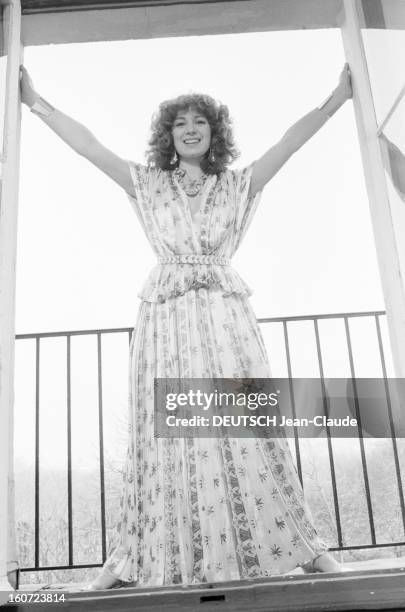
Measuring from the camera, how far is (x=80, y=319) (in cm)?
273

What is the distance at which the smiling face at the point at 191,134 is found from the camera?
1.96m

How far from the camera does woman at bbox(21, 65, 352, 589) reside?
1.47m

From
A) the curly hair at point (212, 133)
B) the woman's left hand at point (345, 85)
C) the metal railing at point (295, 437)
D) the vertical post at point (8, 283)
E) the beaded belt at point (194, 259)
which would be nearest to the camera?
the vertical post at point (8, 283)

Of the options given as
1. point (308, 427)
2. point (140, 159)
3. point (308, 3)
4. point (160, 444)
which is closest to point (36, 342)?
point (140, 159)

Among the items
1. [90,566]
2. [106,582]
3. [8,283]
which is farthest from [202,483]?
[90,566]

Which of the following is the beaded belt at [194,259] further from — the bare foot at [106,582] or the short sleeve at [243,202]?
the bare foot at [106,582]

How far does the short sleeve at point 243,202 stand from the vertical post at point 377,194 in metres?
0.40

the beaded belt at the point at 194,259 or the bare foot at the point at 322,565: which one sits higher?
the beaded belt at the point at 194,259

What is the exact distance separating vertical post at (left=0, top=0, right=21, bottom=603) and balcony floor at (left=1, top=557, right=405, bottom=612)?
32 centimetres

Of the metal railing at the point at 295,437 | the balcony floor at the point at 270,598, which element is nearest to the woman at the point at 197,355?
the balcony floor at the point at 270,598

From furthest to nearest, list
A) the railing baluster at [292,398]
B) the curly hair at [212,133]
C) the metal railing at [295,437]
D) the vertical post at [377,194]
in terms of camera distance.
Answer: the railing baluster at [292,398]
the metal railing at [295,437]
the curly hair at [212,133]
the vertical post at [377,194]

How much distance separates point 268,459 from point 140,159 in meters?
1.26

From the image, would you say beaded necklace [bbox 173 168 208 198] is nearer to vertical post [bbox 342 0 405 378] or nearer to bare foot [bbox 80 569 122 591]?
vertical post [bbox 342 0 405 378]

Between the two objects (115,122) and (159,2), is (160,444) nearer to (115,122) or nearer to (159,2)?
(159,2)
